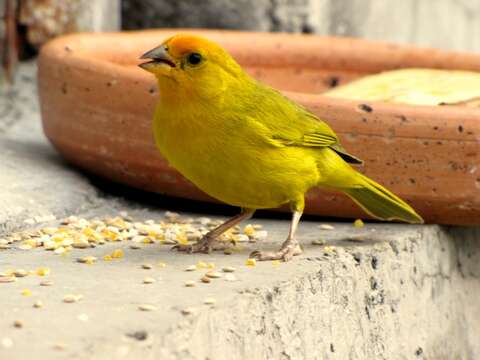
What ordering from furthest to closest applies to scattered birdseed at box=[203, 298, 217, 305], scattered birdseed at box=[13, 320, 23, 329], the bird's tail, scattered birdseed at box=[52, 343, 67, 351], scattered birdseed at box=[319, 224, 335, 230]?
scattered birdseed at box=[319, 224, 335, 230]
the bird's tail
scattered birdseed at box=[203, 298, 217, 305]
scattered birdseed at box=[13, 320, 23, 329]
scattered birdseed at box=[52, 343, 67, 351]

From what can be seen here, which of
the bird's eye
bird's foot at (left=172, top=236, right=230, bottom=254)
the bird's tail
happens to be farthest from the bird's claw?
the bird's eye

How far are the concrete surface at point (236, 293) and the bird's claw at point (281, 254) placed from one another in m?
0.04

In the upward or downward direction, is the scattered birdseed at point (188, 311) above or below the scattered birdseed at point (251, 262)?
above

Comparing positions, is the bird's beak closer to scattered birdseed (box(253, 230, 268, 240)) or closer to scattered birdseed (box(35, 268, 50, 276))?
scattered birdseed (box(35, 268, 50, 276))

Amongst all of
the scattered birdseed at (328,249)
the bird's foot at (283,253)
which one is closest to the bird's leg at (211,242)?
the bird's foot at (283,253)

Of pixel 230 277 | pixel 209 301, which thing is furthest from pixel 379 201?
pixel 209 301

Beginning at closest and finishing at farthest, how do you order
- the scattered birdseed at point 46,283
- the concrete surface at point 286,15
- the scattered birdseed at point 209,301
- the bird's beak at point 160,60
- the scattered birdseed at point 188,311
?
the scattered birdseed at point 188,311 → the scattered birdseed at point 209,301 → the scattered birdseed at point 46,283 → the bird's beak at point 160,60 → the concrete surface at point 286,15

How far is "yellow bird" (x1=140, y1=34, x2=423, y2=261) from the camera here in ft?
11.0

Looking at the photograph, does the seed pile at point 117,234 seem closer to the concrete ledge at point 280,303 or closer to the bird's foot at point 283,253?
the concrete ledge at point 280,303

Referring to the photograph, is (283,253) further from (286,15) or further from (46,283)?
(286,15)

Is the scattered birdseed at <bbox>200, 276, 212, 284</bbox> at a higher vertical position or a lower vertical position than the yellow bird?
lower

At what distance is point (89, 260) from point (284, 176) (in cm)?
63

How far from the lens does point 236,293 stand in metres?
3.02

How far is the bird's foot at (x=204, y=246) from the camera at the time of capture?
3.61 m
